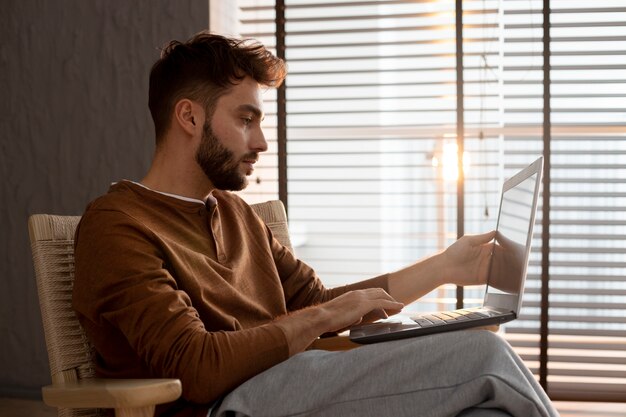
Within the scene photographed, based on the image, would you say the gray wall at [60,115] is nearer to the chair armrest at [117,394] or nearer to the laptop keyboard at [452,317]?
the laptop keyboard at [452,317]

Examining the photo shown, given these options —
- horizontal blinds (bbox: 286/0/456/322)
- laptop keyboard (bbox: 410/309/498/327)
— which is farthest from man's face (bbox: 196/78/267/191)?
horizontal blinds (bbox: 286/0/456/322)

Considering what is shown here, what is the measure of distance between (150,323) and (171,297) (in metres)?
0.06

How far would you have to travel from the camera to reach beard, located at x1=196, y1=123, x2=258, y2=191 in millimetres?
1723

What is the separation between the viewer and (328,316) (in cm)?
148

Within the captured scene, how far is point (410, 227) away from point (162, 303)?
1.86 m

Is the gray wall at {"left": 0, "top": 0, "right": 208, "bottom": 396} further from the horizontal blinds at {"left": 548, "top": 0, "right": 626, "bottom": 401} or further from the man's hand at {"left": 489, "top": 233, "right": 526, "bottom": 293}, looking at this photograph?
the man's hand at {"left": 489, "top": 233, "right": 526, "bottom": 293}

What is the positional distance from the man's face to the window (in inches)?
51.8

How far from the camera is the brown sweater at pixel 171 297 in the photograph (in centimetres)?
133

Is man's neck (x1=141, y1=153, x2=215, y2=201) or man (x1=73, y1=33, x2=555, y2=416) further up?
man's neck (x1=141, y1=153, x2=215, y2=201)

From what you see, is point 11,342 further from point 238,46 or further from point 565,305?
point 565,305

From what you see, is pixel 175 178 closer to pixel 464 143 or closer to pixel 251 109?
pixel 251 109

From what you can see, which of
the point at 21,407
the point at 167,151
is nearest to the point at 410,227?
the point at 167,151

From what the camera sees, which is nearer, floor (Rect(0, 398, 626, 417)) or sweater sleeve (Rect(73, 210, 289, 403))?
sweater sleeve (Rect(73, 210, 289, 403))

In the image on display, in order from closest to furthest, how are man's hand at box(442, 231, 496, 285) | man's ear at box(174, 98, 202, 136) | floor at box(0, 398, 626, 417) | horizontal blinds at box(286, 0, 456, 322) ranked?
man's ear at box(174, 98, 202, 136), man's hand at box(442, 231, 496, 285), floor at box(0, 398, 626, 417), horizontal blinds at box(286, 0, 456, 322)
